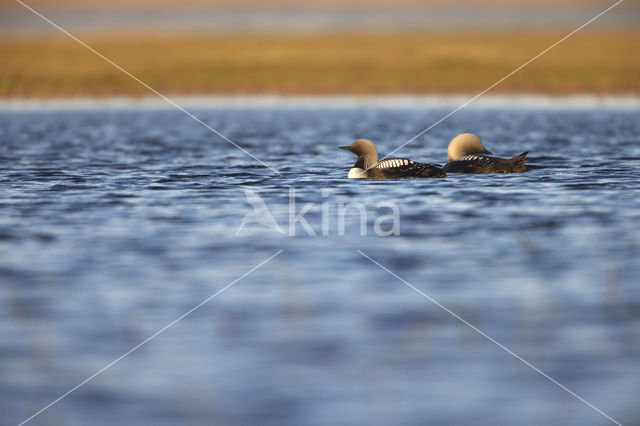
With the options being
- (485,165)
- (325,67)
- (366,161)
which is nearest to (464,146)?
(485,165)

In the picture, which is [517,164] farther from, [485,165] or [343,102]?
[343,102]

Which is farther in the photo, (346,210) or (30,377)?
(346,210)

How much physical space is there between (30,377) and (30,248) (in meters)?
4.92

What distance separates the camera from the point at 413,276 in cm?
975

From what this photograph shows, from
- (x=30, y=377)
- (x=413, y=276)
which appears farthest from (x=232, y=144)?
(x=30, y=377)

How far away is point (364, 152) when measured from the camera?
17828 millimetres

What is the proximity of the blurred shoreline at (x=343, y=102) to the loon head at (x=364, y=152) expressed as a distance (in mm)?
29383

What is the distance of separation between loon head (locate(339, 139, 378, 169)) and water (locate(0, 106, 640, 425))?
644 mm

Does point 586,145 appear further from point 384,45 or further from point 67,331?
point 384,45

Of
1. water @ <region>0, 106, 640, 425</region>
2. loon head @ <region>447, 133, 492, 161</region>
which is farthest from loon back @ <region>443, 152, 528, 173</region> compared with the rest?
loon head @ <region>447, 133, 492, 161</region>

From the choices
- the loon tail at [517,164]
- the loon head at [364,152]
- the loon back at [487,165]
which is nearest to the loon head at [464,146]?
the loon back at [487,165]

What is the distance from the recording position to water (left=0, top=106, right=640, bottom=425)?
6.31 metres

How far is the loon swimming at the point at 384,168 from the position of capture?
688 inches

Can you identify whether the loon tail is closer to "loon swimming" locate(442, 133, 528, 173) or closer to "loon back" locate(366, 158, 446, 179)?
"loon swimming" locate(442, 133, 528, 173)
